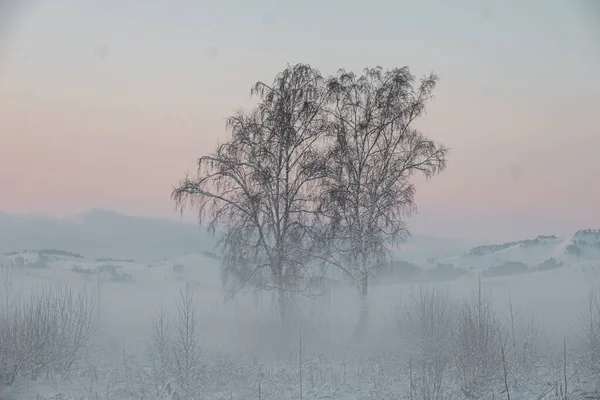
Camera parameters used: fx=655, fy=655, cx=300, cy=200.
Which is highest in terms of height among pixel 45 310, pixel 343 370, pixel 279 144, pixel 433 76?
pixel 433 76

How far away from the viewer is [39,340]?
18438 millimetres

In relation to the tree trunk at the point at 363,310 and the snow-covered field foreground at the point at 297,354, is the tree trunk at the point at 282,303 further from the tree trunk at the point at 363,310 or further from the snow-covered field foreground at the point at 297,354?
the tree trunk at the point at 363,310

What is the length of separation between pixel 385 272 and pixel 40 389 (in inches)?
524

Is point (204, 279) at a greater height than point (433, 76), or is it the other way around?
point (433, 76)

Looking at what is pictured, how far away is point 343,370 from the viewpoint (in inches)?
787

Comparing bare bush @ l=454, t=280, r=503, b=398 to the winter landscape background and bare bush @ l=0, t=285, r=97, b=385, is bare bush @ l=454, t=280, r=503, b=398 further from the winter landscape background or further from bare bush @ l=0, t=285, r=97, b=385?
bare bush @ l=0, t=285, r=97, b=385

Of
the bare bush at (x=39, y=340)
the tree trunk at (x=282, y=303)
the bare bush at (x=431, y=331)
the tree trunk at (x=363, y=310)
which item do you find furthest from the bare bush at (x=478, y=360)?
the bare bush at (x=39, y=340)

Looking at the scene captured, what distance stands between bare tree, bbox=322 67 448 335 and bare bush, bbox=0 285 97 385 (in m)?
9.72

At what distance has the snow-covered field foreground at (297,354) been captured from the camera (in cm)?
1620

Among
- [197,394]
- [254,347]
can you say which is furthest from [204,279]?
[197,394]

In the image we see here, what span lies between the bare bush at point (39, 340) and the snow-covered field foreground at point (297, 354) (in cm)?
4

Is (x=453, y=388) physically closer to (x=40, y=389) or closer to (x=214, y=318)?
(x=40, y=389)

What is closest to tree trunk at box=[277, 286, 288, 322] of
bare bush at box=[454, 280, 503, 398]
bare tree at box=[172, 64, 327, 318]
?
bare tree at box=[172, 64, 327, 318]

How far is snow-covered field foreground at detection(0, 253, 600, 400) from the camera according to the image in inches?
638
